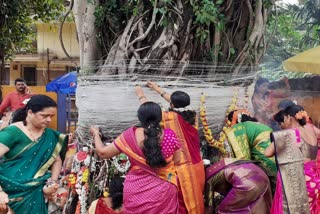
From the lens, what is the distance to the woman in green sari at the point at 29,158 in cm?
349

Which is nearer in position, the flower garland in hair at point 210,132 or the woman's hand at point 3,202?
the woman's hand at point 3,202

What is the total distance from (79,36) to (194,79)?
98 cm

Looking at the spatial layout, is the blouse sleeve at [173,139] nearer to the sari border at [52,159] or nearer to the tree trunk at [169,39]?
the tree trunk at [169,39]

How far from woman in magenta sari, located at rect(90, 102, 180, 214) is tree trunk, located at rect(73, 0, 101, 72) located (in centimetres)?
82

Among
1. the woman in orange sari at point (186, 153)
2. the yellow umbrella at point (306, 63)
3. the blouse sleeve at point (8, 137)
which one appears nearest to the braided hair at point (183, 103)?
the woman in orange sari at point (186, 153)

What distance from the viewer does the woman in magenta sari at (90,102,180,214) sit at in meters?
3.28

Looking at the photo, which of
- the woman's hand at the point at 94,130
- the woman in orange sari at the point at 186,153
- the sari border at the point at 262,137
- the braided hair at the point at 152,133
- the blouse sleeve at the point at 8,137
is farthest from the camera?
the sari border at the point at 262,137

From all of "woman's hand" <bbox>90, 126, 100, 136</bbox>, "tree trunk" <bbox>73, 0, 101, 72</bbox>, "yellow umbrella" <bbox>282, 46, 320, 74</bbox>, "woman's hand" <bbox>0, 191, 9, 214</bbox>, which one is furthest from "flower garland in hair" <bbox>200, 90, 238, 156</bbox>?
"yellow umbrella" <bbox>282, 46, 320, 74</bbox>

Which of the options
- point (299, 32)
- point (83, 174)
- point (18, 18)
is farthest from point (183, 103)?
point (18, 18)

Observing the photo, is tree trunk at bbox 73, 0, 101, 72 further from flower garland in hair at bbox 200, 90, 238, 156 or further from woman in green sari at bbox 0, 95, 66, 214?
flower garland in hair at bbox 200, 90, 238, 156

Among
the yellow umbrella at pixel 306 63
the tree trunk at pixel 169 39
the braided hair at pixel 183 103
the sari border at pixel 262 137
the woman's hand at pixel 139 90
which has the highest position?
the tree trunk at pixel 169 39

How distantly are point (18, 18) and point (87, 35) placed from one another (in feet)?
20.3

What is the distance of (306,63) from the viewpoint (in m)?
5.96

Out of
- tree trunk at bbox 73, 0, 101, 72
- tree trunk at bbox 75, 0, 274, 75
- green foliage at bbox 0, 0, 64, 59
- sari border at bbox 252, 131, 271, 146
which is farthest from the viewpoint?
green foliage at bbox 0, 0, 64, 59
